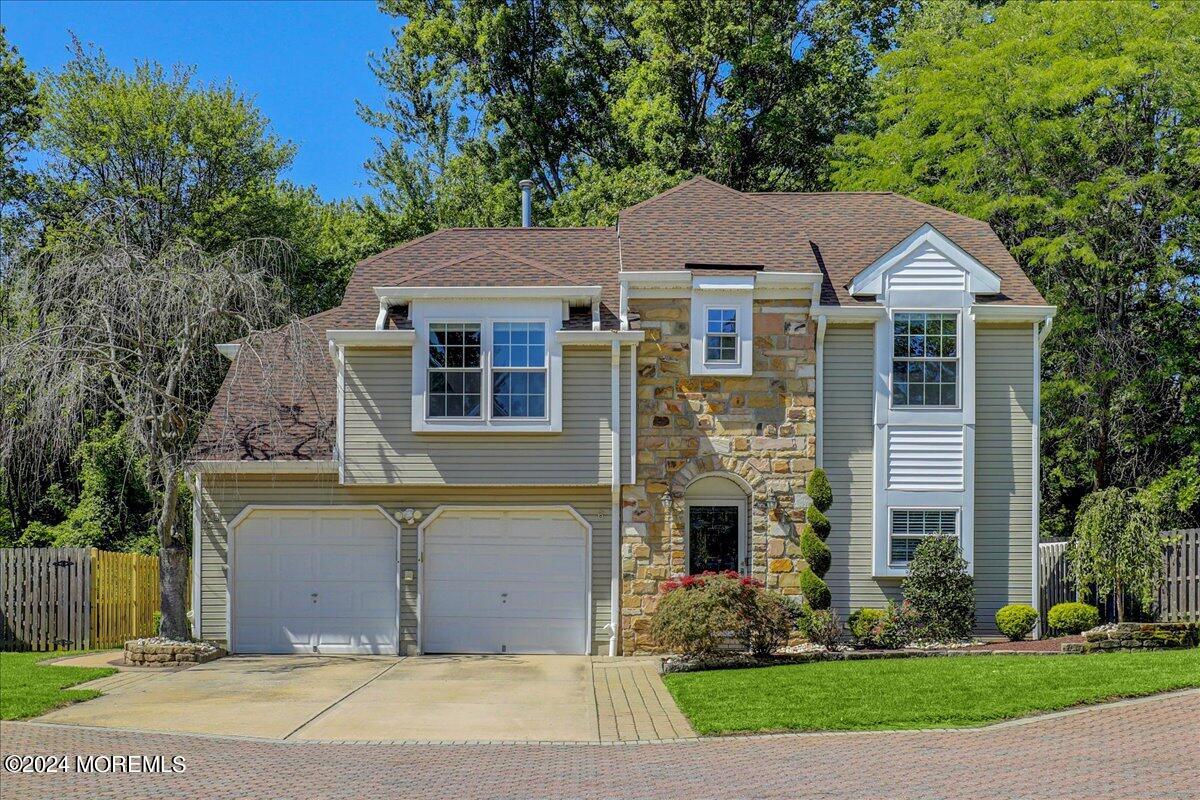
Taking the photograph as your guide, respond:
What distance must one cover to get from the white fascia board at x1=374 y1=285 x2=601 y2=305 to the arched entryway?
3829 millimetres

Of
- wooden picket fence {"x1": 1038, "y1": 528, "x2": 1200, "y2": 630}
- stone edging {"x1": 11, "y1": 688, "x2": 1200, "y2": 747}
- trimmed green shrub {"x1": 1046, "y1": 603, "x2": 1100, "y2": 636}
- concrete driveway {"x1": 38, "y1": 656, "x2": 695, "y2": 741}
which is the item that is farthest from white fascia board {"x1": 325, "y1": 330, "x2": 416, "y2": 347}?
wooden picket fence {"x1": 1038, "y1": 528, "x2": 1200, "y2": 630}

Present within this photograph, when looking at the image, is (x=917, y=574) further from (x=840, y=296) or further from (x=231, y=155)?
(x=231, y=155)

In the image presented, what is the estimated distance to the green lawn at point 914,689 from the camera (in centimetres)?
1398

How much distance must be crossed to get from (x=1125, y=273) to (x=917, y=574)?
11.4 m

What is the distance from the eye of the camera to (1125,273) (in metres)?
28.4

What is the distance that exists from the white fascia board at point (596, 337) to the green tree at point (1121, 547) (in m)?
7.77

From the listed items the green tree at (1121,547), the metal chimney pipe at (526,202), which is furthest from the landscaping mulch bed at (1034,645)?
the metal chimney pipe at (526,202)

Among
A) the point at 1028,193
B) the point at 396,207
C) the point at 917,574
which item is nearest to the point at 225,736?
the point at 917,574

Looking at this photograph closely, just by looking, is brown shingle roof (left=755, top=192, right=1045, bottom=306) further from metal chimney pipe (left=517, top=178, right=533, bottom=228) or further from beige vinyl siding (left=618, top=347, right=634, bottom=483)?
metal chimney pipe (left=517, top=178, right=533, bottom=228)

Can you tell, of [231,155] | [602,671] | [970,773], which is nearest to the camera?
[970,773]

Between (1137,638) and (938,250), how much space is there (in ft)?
23.0

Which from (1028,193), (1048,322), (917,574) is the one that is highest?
(1028,193)

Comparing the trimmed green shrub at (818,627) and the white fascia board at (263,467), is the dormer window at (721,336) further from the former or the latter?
the white fascia board at (263,467)

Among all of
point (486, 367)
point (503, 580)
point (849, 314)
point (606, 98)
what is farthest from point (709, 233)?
point (606, 98)
